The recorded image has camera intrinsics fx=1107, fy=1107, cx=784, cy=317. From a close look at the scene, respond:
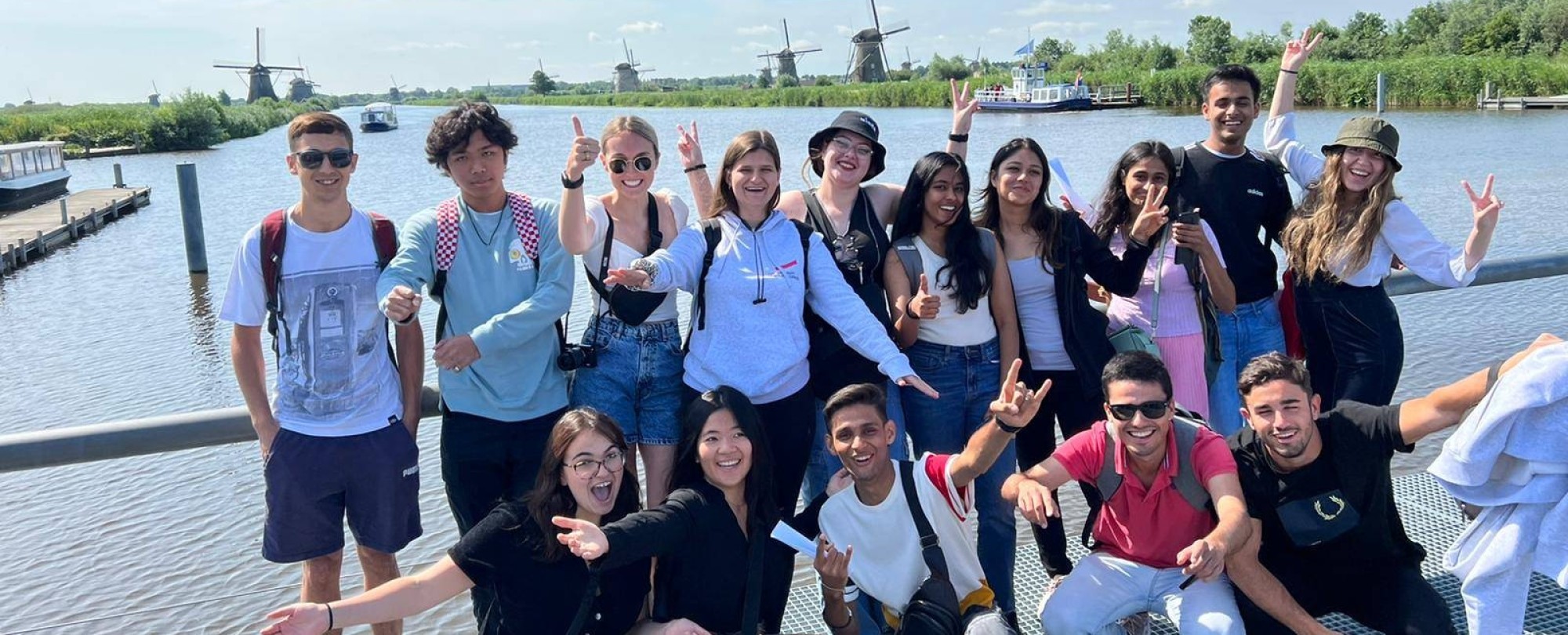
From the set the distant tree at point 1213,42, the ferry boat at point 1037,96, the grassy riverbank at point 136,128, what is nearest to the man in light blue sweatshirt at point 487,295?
the grassy riverbank at point 136,128

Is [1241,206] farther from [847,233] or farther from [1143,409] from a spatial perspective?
[847,233]

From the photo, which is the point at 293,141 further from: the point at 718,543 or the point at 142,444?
the point at 718,543

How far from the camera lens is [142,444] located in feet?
10.3

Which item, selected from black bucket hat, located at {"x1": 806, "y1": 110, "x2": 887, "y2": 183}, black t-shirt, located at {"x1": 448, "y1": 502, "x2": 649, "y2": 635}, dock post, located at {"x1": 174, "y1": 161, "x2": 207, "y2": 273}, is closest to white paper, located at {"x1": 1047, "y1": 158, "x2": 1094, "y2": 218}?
black bucket hat, located at {"x1": 806, "y1": 110, "x2": 887, "y2": 183}

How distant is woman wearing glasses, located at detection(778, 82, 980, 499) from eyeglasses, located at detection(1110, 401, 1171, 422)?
801 millimetres

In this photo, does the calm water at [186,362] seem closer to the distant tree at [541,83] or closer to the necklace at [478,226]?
the necklace at [478,226]

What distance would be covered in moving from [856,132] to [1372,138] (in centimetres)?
179

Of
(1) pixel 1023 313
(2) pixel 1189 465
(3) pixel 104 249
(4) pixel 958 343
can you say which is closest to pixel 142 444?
(4) pixel 958 343

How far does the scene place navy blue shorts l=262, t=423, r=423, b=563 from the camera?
3.23m

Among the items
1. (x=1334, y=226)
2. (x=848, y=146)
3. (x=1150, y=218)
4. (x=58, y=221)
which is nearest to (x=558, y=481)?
(x=848, y=146)

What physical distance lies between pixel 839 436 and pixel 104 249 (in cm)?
Result: 2303

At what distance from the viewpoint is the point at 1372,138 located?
12.6ft

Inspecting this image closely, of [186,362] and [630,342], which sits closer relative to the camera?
[630,342]

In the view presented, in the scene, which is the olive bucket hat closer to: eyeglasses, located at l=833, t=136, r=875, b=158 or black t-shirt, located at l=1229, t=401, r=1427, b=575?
black t-shirt, located at l=1229, t=401, r=1427, b=575
